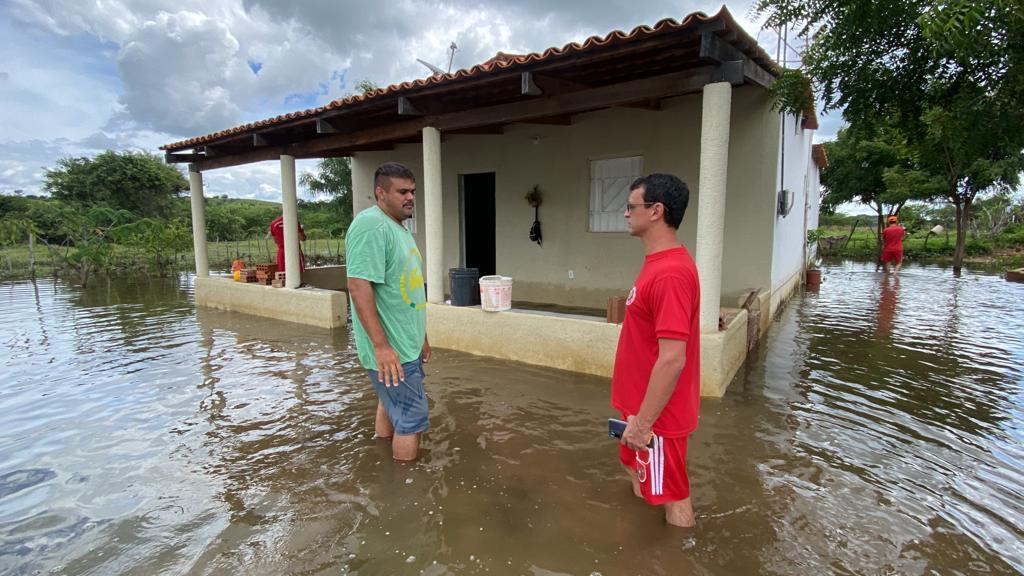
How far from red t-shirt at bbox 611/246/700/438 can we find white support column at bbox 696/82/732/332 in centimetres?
244

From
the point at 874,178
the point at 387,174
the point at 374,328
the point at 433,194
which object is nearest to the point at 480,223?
the point at 433,194

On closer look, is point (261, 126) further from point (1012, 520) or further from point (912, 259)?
point (912, 259)

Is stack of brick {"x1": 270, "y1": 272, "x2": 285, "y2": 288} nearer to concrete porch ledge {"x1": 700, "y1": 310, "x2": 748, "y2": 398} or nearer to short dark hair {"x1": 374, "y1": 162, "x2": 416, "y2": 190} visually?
short dark hair {"x1": 374, "y1": 162, "x2": 416, "y2": 190}

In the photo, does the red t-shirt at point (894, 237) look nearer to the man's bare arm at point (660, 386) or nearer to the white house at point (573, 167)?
the white house at point (573, 167)

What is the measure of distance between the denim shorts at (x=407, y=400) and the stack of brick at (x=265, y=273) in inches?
287

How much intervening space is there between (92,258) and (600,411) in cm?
1662

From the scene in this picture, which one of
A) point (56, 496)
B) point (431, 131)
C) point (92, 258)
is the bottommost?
point (56, 496)

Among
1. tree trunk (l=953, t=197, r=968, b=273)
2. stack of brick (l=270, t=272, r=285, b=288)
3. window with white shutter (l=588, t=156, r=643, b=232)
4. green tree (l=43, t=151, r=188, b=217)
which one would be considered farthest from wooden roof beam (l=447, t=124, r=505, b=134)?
green tree (l=43, t=151, r=188, b=217)

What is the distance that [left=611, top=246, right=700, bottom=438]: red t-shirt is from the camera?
76.9 inches

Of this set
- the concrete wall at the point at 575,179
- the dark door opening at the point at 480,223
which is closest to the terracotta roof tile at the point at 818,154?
the concrete wall at the point at 575,179

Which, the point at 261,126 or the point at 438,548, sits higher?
the point at 261,126

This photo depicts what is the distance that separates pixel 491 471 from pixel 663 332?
5.73 feet

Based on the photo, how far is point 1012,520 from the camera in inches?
103

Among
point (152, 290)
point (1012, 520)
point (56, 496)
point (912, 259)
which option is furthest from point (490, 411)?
point (912, 259)
